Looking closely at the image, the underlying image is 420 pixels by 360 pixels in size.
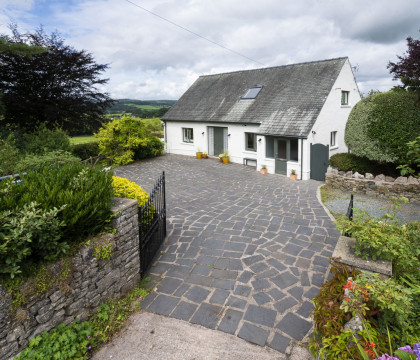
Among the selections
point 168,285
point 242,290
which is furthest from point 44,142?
point 242,290

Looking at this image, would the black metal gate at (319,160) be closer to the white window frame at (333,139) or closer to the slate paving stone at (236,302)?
the white window frame at (333,139)

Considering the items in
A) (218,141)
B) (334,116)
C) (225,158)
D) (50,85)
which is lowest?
(225,158)

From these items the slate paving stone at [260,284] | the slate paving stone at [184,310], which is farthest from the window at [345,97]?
the slate paving stone at [184,310]

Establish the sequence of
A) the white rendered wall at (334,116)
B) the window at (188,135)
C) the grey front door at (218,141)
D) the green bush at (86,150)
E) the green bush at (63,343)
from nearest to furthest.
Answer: the green bush at (63,343) < the white rendered wall at (334,116) < the green bush at (86,150) < the grey front door at (218,141) < the window at (188,135)

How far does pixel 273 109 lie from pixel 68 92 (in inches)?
531

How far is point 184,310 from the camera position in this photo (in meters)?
4.73

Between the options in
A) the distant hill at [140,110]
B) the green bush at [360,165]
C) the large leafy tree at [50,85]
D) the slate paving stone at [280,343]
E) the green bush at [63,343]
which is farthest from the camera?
the distant hill at [140,110]

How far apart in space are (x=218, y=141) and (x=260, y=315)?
16648mm

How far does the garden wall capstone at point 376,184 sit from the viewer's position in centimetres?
1062

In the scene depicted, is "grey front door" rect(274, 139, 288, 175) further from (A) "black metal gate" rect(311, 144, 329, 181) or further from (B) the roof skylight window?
(B) the roof skylight window

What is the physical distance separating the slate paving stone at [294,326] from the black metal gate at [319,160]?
10.8m

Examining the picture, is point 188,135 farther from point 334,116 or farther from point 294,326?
point 294,326

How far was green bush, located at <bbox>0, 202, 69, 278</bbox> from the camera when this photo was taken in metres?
3.37

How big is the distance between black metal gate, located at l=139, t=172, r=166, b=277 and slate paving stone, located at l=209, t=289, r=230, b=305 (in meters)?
1.67
